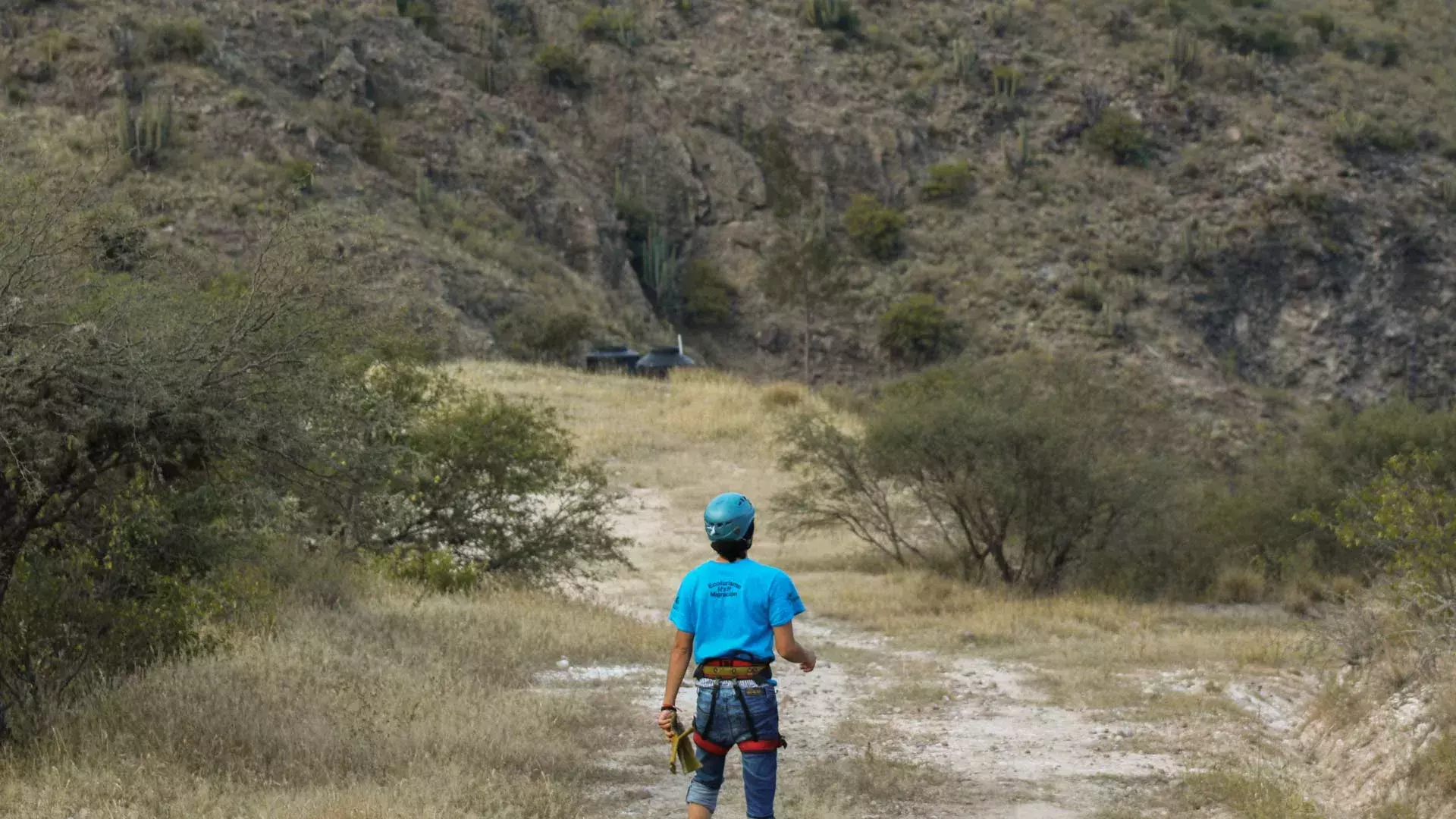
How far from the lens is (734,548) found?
595 centimetres

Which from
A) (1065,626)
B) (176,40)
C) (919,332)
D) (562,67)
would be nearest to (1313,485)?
(1065,626)

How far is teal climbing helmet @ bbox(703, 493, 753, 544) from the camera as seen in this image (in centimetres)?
583

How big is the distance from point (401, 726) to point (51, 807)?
2.14 meters

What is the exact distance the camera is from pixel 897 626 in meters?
15.7

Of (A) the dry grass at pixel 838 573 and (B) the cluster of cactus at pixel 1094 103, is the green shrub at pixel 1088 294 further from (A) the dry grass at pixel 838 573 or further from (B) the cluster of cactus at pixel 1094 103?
(A) the dry grass at pixel 838 573

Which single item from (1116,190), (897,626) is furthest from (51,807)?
(1116,190)

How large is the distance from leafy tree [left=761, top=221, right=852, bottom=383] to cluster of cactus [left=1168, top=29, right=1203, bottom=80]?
1899 centimetres

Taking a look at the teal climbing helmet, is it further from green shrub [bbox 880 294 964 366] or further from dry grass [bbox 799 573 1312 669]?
green shrub [bbox 880 294 964 366]

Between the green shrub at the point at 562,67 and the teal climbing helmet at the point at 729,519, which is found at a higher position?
the green shrub at the point at 562,67

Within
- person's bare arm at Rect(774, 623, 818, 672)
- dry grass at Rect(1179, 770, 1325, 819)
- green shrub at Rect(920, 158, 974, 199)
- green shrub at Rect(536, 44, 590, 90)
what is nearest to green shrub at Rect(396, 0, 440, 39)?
green shrub at Rect(536, 44, 590, 90)

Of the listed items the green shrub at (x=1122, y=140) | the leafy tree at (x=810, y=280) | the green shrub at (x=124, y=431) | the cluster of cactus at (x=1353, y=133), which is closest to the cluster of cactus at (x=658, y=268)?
the leafy tree at (x=810, y=280)

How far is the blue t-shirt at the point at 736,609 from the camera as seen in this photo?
5.87 metres

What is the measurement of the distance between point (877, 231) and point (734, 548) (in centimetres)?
5233

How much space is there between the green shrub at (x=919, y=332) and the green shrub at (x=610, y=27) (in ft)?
58.5
